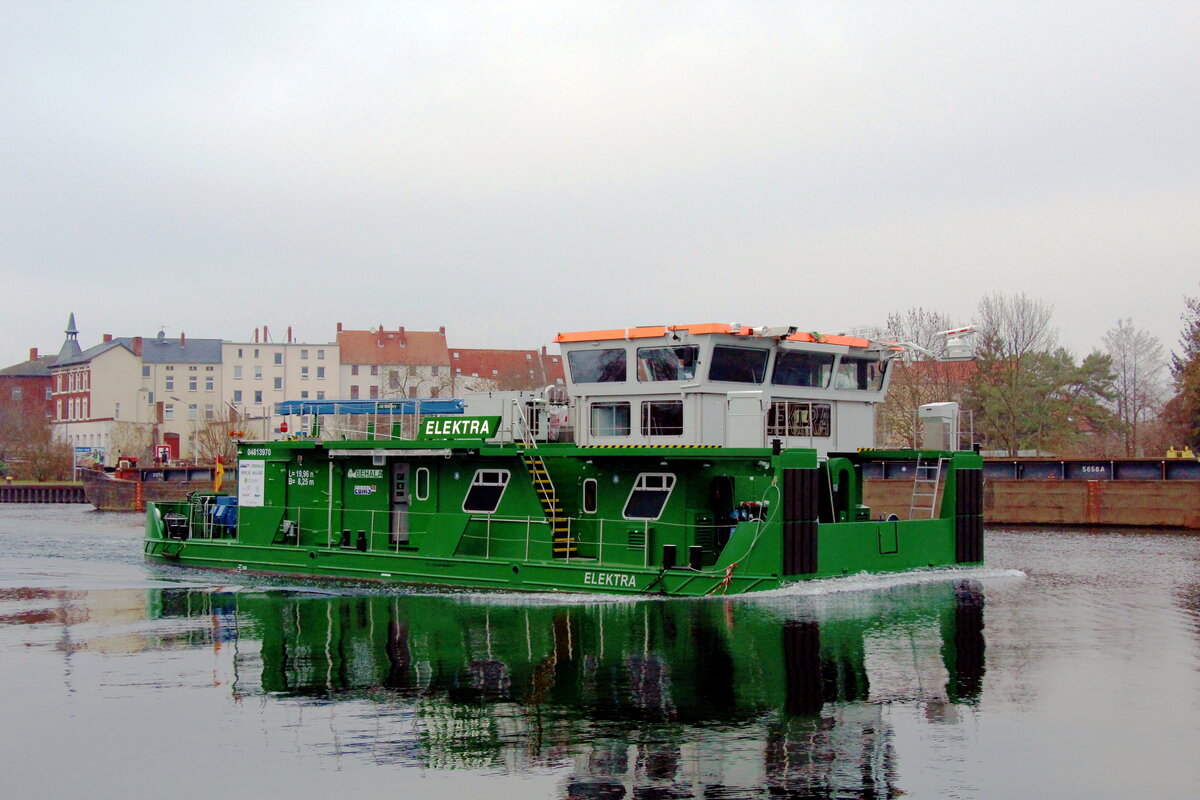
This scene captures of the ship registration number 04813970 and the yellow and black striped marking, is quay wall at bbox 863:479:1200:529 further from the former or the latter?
the ship registration number 04813970

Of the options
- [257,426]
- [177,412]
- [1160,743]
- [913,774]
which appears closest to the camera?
[913,774]

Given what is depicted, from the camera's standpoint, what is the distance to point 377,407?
1141 inches

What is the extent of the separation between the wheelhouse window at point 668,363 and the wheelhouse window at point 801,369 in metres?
1.86

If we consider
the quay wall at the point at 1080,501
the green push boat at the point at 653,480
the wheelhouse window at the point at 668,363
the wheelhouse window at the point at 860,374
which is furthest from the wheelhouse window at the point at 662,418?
the quay wall at the point at 1080,501

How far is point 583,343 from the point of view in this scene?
24891mm

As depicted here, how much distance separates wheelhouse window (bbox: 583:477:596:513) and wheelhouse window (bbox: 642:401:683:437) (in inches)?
64.7

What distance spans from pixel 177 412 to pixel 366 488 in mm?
76646

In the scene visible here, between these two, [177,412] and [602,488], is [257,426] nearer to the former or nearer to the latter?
[177,412]

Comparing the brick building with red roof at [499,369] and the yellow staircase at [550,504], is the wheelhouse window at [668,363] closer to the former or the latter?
the yellow staircase at [550,504]

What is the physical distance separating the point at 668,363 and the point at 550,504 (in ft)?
12.6

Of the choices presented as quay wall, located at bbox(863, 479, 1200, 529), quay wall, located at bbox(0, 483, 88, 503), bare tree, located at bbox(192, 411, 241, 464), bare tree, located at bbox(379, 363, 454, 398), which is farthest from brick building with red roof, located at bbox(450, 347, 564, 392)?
quay wall, located at bbox(863, 479, 1200, 529)

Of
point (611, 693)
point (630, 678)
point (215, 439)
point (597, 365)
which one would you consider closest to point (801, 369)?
point (597, 365)

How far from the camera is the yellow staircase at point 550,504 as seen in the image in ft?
81.4

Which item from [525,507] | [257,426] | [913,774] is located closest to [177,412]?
[257,426]
